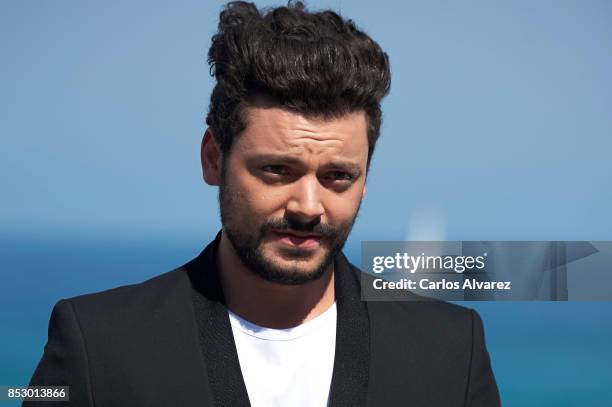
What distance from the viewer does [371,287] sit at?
400 centimetres

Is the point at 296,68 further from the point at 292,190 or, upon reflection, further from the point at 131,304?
the point at 131,304

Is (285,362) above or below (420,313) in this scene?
below

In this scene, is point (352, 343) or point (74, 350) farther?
point (352, 343)

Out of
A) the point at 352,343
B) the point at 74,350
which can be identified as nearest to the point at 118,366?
the point at 74,350

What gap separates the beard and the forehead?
0.26 metres

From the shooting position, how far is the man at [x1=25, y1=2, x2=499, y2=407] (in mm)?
3436

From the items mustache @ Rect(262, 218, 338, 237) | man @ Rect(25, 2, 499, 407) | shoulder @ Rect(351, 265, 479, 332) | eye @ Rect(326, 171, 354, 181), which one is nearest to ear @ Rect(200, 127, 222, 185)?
man @ Rect(25, 2, 499, 407)

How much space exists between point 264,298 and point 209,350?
36cm

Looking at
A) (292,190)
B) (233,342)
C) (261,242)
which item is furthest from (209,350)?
(292,190)

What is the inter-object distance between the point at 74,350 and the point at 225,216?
2.95 ft

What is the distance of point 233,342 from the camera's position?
3.59m

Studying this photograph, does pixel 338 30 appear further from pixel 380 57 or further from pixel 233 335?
pixel 233 335

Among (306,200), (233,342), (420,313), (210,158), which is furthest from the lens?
(420,313)

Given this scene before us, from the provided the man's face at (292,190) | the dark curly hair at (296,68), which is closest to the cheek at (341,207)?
the man's face at (292,190)
